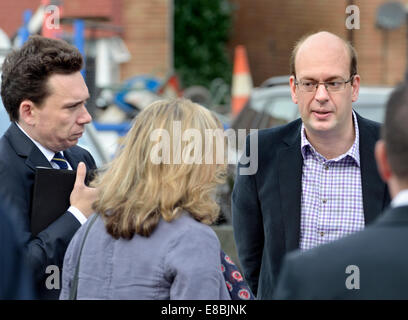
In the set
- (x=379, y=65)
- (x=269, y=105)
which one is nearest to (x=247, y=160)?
(x=269, y=105)

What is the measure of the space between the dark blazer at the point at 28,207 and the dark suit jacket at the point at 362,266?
1.19 meters

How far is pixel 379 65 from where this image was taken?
62.3 ft

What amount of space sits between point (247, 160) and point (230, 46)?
18.6 meters

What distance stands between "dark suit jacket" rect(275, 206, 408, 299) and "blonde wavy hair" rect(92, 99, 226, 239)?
656 mm

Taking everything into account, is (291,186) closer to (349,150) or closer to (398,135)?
(349,150)

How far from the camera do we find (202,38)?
824 inches

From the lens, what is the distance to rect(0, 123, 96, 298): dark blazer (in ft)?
9.33

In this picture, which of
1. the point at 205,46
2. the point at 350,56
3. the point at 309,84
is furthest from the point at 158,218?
the point at 205,46

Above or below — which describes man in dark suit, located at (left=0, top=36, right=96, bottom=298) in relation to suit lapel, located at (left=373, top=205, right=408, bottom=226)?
above

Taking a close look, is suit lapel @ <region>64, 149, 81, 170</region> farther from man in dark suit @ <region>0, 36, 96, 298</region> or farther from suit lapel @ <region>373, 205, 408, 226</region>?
suit lapel @ <region>373, 205, 408, 226</region>

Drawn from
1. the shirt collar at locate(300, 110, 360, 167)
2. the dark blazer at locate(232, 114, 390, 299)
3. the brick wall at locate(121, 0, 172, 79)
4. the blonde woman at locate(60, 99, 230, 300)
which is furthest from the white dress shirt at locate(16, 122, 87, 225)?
the brick wall at locate(121, 0, 172, 79)

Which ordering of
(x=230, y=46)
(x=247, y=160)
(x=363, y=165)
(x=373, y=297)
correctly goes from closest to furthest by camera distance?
(x=373, y=297) → (x=363, y=165) → (x=247, y=160) → (x=230, y=46)

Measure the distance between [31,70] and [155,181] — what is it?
0.83 metres

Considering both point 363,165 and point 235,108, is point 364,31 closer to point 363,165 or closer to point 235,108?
point 235,108
